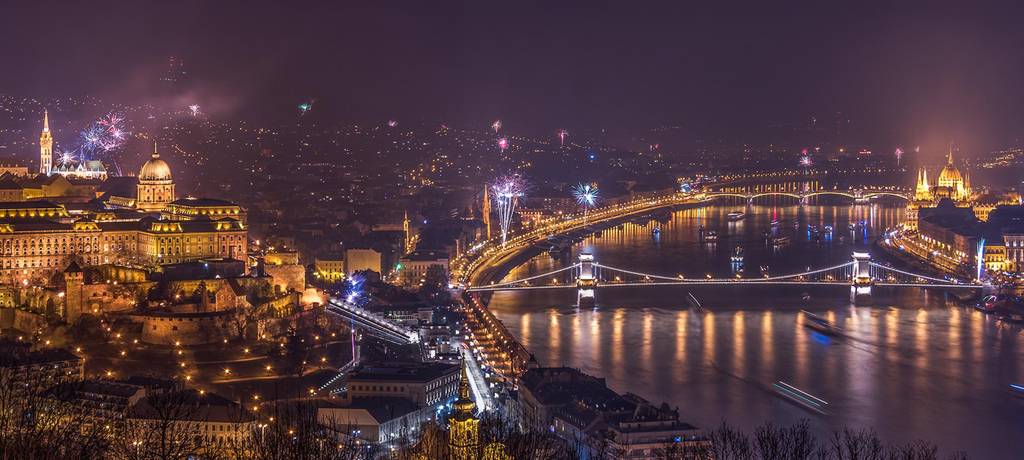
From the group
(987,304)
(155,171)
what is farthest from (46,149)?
(987,304)

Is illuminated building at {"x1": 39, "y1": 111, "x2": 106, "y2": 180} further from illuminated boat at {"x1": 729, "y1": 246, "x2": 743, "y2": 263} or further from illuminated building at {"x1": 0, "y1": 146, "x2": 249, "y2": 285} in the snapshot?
illuminated boat at {"x1": 729, "y1": 246, "x2": 743, "y2": 263}

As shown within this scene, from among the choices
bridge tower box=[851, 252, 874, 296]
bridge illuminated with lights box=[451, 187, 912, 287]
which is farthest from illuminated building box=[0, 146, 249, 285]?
bridge tower box=[851, 252, 874, 296]

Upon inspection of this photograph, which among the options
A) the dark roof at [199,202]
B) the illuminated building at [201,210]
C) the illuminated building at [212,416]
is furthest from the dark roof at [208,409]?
the dark roof at [199,202]

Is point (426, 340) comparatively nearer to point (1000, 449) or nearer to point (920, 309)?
point (1000, 449)

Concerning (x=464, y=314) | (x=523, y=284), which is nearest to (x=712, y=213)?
(x=523, y=284)

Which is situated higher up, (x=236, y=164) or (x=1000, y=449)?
(x=236, y=164)

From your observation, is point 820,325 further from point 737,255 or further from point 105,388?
point 105,388
